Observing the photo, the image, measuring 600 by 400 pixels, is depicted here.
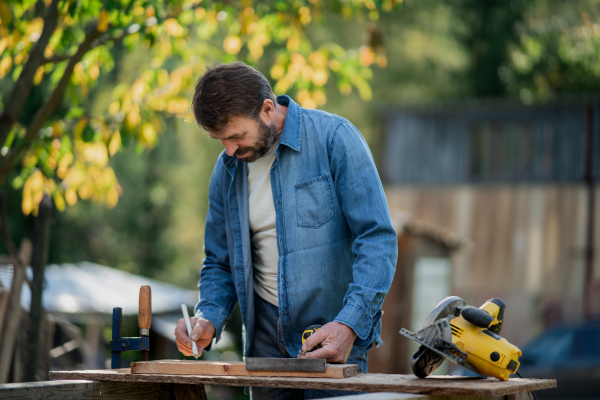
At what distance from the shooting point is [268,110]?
3.00 m

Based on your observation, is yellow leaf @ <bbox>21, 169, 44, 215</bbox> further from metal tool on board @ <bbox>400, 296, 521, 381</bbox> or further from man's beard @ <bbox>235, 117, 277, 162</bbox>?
metal tool on board @ <bbox>400, 296, 521, 381</bbox>

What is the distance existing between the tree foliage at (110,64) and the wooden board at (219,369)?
2508 millimetres

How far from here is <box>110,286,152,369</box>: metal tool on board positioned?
3035 mm

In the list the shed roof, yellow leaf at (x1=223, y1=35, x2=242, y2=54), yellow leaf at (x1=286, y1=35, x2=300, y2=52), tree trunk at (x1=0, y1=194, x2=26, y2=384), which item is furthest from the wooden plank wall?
tree trunk at (x1=0, y1=194, x2=26, y2=384)

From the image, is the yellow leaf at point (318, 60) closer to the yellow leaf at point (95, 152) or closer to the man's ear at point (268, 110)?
the yellow leaf at point (95, 152)

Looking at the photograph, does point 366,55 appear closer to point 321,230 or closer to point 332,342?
point 321,230

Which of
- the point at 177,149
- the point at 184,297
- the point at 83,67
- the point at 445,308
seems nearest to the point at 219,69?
the point at 445,308

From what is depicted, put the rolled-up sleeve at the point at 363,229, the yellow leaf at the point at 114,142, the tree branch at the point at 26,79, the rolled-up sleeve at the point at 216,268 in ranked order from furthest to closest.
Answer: the yellow leaf at the point at 114,142 < the tree branch at the point at 26,79 < the rolled-up sleeve at the point at 216,268 < the rolled-up sleeve at the point at 363,229

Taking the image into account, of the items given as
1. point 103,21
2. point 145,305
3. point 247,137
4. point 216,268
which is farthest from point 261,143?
point 103,21

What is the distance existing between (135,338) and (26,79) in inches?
96.3

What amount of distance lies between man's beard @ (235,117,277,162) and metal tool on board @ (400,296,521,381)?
905 millimetres

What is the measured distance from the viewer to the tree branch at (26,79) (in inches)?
192

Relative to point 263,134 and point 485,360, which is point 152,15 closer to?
point 263,134

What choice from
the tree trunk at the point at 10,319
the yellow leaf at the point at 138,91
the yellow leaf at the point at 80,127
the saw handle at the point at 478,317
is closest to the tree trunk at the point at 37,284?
the tree trunk at the point at 10,319
